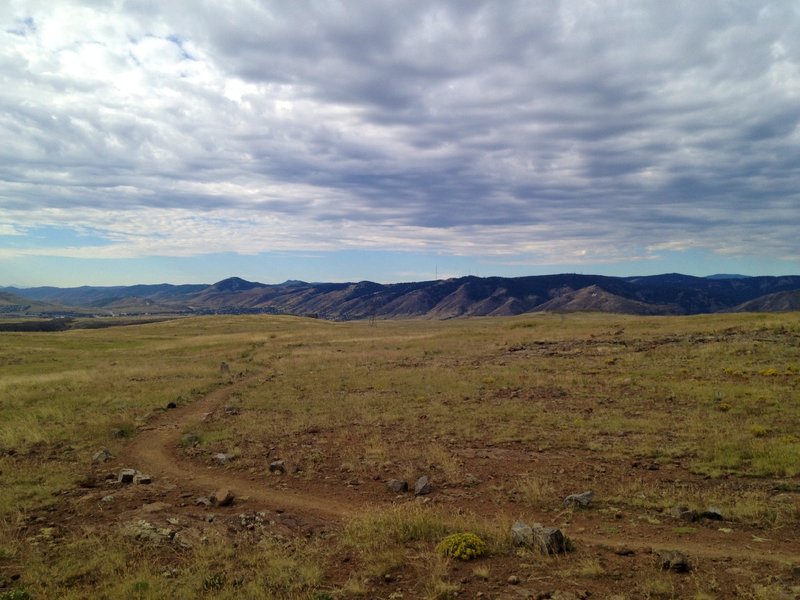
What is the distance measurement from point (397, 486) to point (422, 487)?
718 mm

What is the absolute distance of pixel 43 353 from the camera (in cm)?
5519

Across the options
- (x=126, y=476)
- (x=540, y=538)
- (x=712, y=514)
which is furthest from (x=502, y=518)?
(x=126, y=476)

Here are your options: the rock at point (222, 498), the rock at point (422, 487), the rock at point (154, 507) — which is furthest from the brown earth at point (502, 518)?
the rock at point (422, 487)

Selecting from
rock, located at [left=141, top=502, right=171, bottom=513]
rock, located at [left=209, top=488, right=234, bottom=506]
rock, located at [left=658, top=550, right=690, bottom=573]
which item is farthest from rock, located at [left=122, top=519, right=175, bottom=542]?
rock, located at [left=658, top=550, right=690, bottom=573]

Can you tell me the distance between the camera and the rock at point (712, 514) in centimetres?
1079

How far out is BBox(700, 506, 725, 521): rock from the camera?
1079cm

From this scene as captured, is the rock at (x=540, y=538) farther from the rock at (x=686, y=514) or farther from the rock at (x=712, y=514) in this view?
the rock at (x=712, y=514)

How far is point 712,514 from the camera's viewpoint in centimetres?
1085

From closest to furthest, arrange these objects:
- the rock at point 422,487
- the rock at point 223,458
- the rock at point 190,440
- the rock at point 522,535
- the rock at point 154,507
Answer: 1. the rock at point 522,535
2. the rock at point 154,507
3. the rock at point 422,487
4. the rock at point 223,458
5. the rock at point 190,440

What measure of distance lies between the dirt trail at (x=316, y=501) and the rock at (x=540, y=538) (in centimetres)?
80

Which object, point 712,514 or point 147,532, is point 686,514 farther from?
point 147,532

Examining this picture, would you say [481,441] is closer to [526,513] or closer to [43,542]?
[526,513]

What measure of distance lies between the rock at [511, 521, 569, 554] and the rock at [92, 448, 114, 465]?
45.9ft

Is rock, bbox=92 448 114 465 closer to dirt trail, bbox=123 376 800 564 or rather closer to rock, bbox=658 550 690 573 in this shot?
dirt trail, bbox=123 376 800 564
